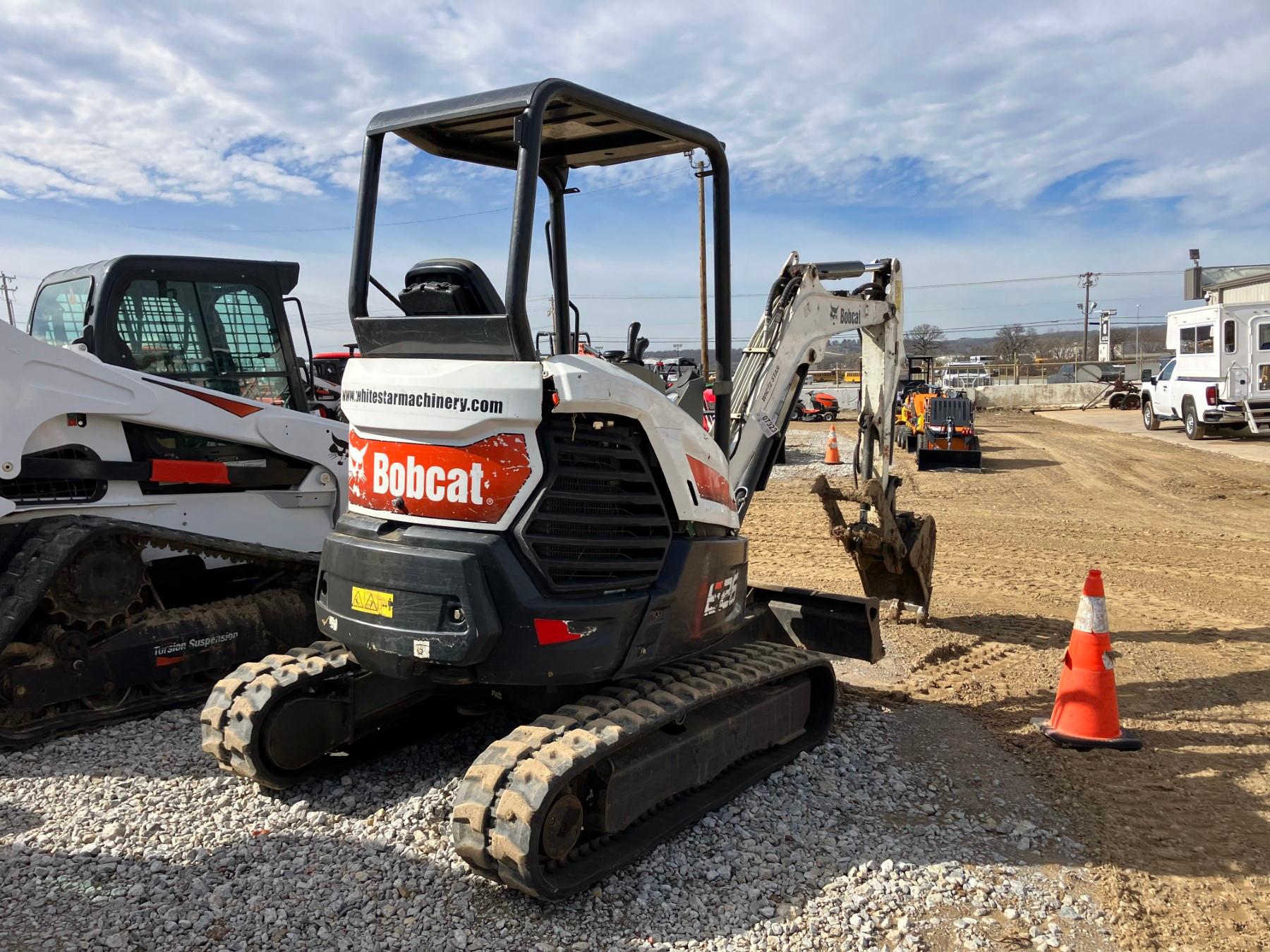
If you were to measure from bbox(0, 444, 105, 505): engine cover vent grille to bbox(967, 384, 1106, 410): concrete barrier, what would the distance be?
33301 mm

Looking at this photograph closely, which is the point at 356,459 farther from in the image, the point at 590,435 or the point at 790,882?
the point at 790,882

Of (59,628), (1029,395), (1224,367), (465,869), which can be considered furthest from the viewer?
(1029,395)

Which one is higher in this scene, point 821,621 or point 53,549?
point 53,549

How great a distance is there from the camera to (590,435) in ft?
11.9

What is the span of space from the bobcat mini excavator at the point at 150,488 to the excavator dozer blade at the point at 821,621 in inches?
113

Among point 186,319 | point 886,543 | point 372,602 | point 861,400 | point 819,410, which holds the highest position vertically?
point 186,319

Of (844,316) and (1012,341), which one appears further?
(1012,341)

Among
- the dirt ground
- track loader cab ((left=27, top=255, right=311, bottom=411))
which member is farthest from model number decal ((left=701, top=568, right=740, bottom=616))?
track loader cab ((left=27, top=255, right=311, bottom=411))

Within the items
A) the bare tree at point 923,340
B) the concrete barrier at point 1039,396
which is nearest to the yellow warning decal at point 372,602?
the concrete barrier at point 1039,396

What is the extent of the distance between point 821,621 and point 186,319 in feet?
14.6

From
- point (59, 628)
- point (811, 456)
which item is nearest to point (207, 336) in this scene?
point (59, 628)

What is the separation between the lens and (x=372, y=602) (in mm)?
3684

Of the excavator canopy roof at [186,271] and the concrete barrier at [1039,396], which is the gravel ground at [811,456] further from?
the concrete barrier at [1039,396]

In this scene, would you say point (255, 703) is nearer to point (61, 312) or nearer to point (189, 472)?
point (189, 472)
